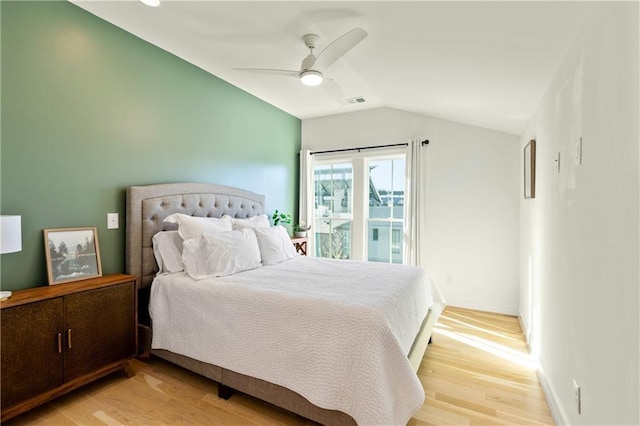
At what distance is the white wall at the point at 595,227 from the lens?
1009 millimetres

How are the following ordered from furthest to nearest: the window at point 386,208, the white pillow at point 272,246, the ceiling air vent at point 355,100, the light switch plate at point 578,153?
1. the window at point 386,208
2. the ceiling air vent at point 355,100
3. the white pillow at point 272,246
4. the light switch plate at point 578,153

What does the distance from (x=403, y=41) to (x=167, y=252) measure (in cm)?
251

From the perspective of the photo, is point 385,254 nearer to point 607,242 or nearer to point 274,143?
point 274,143

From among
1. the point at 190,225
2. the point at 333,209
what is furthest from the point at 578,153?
the point at 333,209

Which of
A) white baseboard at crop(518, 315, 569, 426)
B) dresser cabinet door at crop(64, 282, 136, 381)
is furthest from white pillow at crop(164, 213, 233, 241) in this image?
white baseboard at crop(518, 315, 569, 426)

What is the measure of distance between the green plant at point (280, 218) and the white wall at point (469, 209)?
1.82 m

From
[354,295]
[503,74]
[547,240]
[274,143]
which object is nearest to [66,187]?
[354,295]

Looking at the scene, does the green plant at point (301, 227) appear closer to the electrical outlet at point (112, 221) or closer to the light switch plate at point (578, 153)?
the electrical outlet at point (112, 221)

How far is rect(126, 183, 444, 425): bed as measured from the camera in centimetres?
156

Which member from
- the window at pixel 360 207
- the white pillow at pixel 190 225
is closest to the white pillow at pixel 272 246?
the white pillow at pixel 190 225

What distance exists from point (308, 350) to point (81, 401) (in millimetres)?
1617

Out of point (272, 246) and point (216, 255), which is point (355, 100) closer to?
point (272, 246)

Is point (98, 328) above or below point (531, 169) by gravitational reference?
below

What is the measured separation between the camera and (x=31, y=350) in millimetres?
1781
